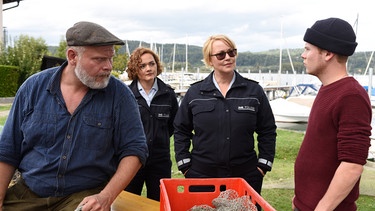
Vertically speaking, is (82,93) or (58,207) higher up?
(82,93)

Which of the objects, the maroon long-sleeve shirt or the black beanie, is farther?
the black beanie

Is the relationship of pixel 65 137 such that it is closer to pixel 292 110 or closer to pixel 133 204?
pixel 133 204

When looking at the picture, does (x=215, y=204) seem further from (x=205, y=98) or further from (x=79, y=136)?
(x=205, y=98)

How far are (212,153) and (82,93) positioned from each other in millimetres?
1065

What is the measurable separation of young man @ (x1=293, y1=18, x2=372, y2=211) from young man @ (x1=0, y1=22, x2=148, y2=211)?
1021mm

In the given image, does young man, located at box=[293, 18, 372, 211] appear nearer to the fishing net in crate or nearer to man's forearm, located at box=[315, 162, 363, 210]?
man's forearm, located at box=[315, 162, 363, 210]

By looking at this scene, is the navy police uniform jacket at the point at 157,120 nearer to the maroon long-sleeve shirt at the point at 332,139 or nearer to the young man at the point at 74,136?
the young man at the point at 74,136

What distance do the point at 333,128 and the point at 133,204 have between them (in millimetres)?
1510

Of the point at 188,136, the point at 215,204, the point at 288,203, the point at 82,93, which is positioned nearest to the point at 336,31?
the point at 215,204

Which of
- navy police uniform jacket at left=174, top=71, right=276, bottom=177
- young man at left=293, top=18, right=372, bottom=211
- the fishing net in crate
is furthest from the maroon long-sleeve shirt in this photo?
navy police uniform jacket at left=174, top=71, right=276, bottom=177

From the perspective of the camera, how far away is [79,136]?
8.02 ft

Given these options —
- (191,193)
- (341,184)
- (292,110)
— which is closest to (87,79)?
(191,193)

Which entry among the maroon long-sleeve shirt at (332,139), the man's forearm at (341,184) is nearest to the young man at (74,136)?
the maroon long-sleeve shirt at (332,139)

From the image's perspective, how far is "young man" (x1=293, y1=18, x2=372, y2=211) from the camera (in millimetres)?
1897
